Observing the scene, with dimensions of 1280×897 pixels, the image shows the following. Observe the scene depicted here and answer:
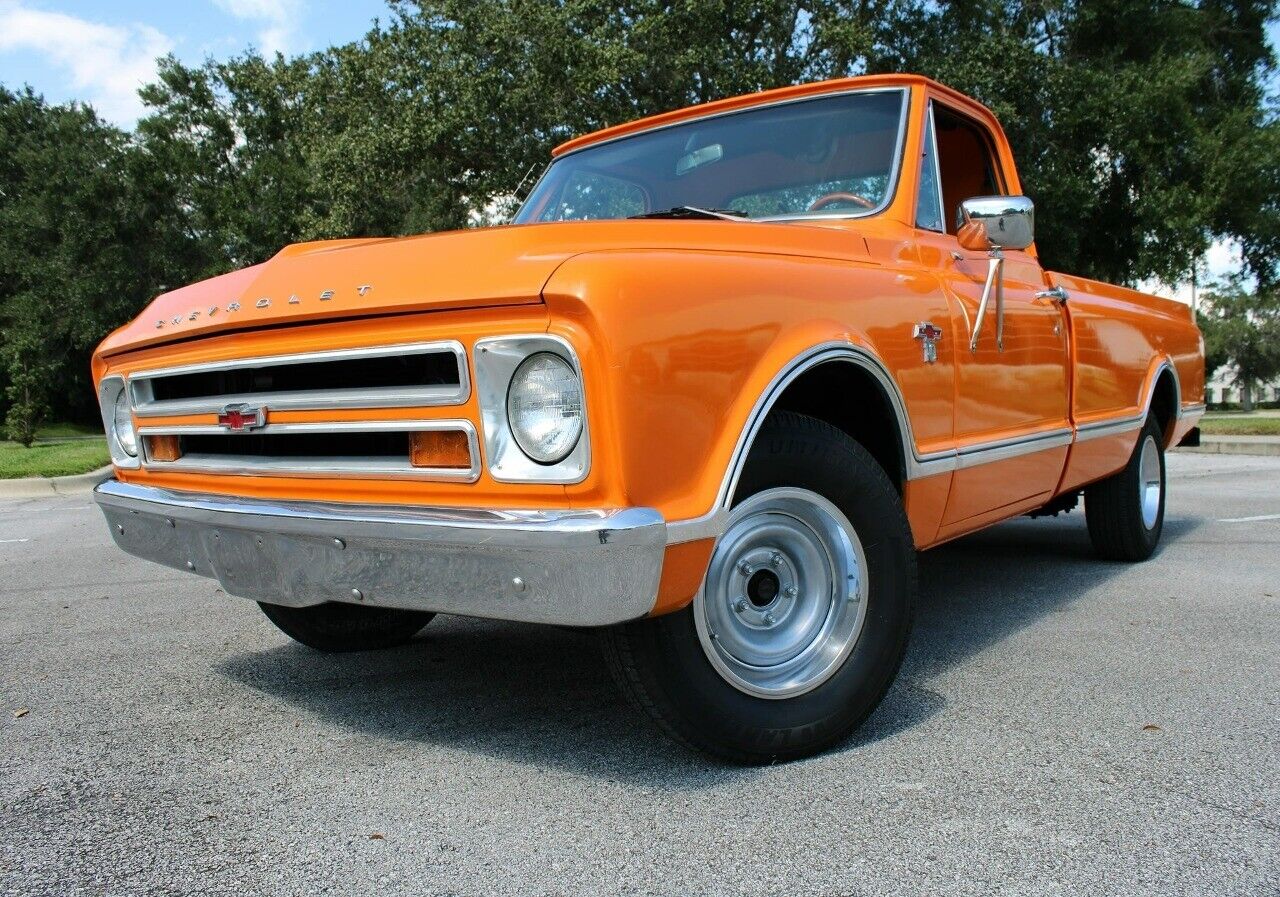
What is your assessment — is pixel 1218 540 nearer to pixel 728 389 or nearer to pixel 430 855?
pixel 728 389

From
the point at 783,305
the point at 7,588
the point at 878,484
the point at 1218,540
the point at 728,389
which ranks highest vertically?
the point at 783,305

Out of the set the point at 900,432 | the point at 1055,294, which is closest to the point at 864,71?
the point at 1055,294

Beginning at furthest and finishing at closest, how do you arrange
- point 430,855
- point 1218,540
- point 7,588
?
1. point 1218,540
2. point 7,588
3. point 430,855

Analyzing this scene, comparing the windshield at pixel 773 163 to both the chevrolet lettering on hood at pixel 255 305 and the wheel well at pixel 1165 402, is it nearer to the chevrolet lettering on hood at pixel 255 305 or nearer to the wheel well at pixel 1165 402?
the chevrolet lettering on hood at pixel 255 305

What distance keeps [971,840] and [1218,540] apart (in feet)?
14.9

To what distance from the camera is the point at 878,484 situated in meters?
2.65

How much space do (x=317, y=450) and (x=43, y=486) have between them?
426 inches

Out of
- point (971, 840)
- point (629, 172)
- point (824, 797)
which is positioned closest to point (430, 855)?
point (824, 797)

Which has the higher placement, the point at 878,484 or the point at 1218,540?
the point at 878,484

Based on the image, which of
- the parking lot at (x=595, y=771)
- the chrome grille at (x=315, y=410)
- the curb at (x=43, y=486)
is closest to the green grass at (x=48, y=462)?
the curb at (x=43, y=486)

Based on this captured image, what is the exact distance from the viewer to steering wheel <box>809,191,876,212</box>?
3369 mm

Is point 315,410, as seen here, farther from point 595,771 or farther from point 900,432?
point 900,432

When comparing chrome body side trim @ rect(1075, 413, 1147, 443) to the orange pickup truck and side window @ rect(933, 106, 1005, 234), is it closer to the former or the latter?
the orange pickup truck

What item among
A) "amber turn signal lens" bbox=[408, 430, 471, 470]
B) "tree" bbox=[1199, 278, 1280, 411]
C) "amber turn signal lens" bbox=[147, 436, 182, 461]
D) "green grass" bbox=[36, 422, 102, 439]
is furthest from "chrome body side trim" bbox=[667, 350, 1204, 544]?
"tree" bbox=[1199, 278, 1280, 411]
